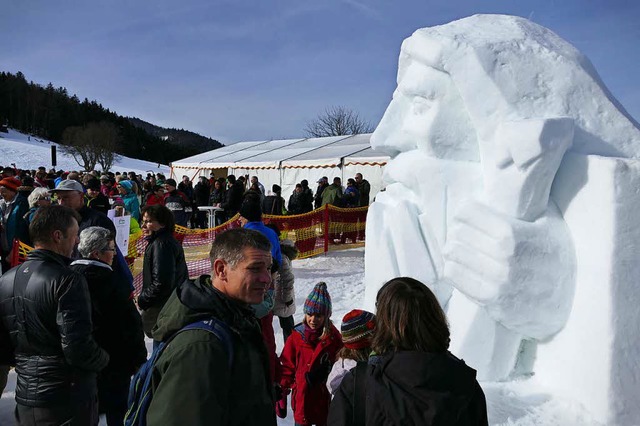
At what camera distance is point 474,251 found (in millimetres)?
3295

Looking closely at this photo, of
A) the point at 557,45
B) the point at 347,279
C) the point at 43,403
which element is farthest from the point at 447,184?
the point at 347,279

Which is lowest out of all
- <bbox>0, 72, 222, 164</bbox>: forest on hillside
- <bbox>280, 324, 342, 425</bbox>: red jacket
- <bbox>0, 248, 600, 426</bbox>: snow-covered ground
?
<bbox>0, 248, 600, 426</bbox>: snow-covered ground

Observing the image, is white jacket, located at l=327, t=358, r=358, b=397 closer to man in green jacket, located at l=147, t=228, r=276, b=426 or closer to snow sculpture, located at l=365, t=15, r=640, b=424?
man in green jacket, located at l=147, t=228, r=276, b=426

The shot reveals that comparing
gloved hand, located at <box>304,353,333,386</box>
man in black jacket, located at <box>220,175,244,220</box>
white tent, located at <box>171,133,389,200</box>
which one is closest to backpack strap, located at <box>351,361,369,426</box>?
gloved hand, located at <box>304,353,333,386</box>

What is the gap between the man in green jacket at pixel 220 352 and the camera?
140cm

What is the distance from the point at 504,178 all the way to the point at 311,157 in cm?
1369

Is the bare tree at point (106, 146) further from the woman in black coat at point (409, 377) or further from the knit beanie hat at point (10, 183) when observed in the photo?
the woman in black coat at point (409, 377)

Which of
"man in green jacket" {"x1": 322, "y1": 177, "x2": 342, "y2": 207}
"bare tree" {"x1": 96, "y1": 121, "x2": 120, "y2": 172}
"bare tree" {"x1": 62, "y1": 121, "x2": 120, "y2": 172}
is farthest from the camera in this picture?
"bare tree" {"x1": 96, "y1": 121, "x2": 120, "y2": 172}

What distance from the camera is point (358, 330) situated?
2266 millimetres

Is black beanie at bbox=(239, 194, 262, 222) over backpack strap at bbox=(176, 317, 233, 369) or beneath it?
over

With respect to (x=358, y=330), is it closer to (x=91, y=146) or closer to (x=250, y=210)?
(x=250, y=210)

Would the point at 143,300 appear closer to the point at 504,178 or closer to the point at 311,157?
the point at 504,178

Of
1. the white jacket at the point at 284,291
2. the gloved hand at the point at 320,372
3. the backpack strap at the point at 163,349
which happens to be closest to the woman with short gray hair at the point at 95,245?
the gloved hand at the point at 320,372

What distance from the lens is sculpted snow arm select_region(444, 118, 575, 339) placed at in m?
3.05
